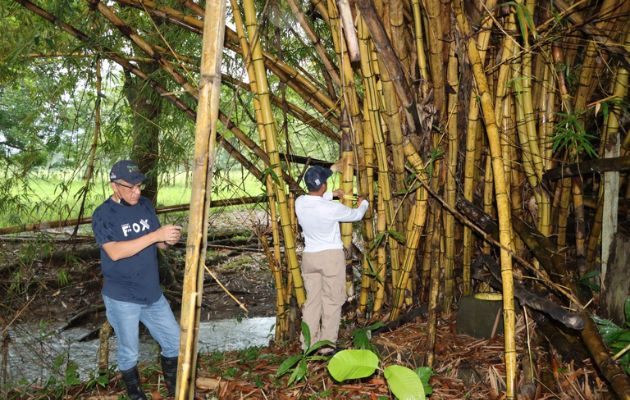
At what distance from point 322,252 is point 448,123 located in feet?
2.80

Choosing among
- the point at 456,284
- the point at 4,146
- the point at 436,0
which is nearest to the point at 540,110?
the point at 436,0

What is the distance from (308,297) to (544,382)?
1147mm

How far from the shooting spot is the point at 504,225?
188cm

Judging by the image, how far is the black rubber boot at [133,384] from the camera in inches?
94.8

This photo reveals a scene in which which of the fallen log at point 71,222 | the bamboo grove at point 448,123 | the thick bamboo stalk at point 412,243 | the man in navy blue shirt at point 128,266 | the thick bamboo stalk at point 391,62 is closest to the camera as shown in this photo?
the thick bamboo stalk at point 391,62

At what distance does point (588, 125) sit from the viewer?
264 centimetres

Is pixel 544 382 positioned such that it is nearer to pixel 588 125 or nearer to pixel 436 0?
pixel 588 125

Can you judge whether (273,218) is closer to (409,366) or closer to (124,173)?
(124,173)

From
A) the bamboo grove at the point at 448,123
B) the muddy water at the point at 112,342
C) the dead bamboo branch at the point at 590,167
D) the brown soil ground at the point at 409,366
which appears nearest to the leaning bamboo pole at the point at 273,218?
the bamboo grove at the point at 448,123

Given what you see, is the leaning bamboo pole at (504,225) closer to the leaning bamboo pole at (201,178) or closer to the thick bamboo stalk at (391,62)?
the thick bamboo stalk at (391,62)

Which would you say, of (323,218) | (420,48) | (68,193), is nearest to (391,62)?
(420,48)

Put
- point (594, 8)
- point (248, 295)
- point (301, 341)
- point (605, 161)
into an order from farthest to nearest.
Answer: point (248, 295) < point (301, 341) < point (594, 8) < point (605, 161)

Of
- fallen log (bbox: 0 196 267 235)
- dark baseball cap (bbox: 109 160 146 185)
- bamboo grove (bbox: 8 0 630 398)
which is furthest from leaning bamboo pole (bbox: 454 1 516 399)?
fallen log (bbox: 0 196 267 235)

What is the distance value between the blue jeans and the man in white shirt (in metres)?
0.69
